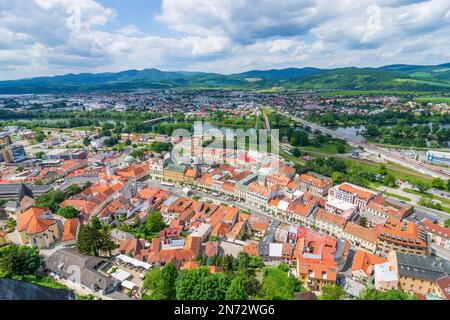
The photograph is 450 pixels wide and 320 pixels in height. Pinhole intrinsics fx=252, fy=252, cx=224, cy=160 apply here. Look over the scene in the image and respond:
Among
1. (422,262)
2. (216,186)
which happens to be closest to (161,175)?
(216,186)

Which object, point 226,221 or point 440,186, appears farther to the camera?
Result: point 440,186

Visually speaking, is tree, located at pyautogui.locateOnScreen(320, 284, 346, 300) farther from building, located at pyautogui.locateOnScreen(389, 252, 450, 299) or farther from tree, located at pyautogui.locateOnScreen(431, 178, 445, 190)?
tree, located at pyautogui.locateOnScreen(431, 178, 445, 190)

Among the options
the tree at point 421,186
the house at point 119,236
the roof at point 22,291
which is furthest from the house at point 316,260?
the tree at point 421,186

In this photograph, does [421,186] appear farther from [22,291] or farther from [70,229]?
[70,229]

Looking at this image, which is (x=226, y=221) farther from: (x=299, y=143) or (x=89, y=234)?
(x=299, y=143)

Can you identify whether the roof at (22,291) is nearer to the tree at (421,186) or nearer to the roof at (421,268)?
the roof at (421,268)

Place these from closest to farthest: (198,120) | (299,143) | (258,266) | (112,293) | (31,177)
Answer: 1. (112,293)
2. (258,266)
3. (31,177)
4. (299,143)
5. (198,120)

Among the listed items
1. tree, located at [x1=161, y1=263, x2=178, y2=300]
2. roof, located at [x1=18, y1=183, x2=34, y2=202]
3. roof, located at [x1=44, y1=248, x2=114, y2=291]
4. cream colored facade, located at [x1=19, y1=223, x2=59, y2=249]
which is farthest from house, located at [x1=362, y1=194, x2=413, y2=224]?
roof, located at [x1=18, y1=183, x2=34, y2=202]
